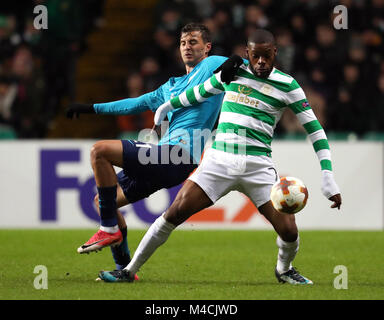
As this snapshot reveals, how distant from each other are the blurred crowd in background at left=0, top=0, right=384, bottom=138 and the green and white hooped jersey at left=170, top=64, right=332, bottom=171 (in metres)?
5.96

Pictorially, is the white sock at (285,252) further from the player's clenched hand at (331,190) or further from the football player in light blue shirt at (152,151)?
the football player in light blue shirt at (152,151)

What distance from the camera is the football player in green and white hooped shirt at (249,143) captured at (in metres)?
6.62

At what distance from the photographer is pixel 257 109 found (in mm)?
6695

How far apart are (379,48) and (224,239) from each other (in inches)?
184

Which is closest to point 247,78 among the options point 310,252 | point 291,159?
point 310,252

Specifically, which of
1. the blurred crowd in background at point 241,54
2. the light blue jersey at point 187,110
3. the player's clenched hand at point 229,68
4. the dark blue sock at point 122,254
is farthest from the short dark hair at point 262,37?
the blurred crowd in background at point 241,54

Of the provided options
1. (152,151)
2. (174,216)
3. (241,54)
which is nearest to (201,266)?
(174,216)

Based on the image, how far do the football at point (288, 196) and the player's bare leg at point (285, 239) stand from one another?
251 mm

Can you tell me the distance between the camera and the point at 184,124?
7062 mm

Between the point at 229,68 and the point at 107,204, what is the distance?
1435 mm

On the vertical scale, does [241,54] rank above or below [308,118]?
above

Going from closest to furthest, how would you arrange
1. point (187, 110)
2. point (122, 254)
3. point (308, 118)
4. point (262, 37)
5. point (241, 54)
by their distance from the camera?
point (262, 37) → point (308, 118) → point (187, 110) → point (122, 254) → point (241, 54)

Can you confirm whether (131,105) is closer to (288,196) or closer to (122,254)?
A: (122,254)

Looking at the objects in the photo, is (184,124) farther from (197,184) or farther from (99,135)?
(99,135)
